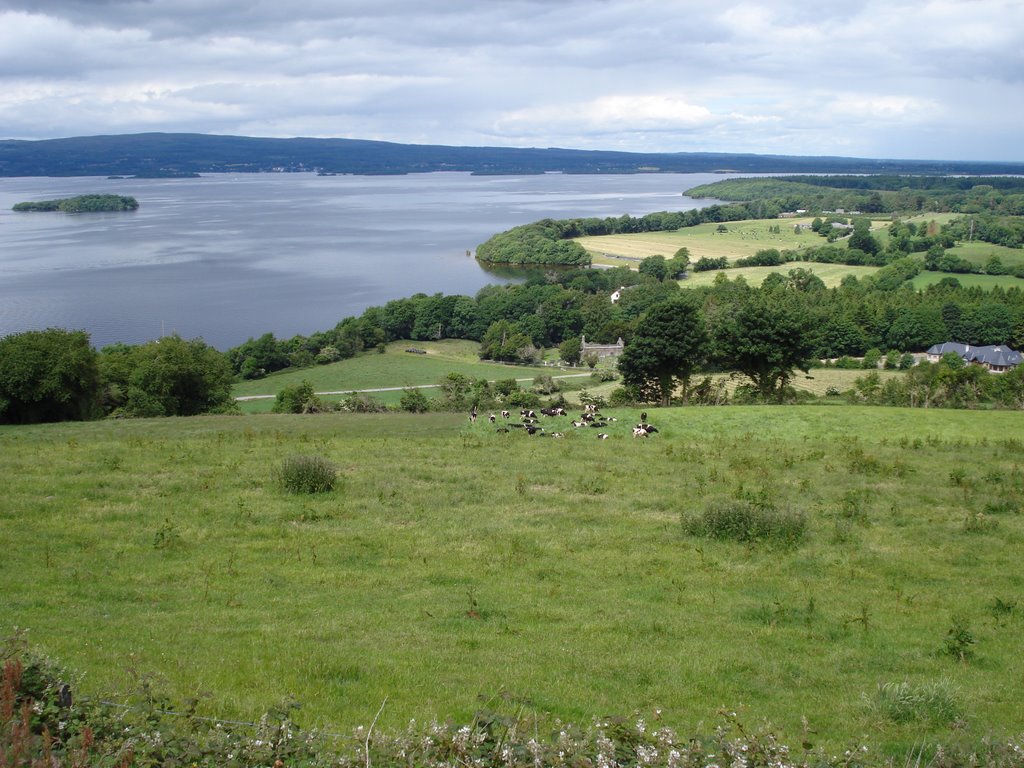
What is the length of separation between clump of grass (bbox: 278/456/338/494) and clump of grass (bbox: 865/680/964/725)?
35.6ft

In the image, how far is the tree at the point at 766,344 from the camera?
37.3 metres

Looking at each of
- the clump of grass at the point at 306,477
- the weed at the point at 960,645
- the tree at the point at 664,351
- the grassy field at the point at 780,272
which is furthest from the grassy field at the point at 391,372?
the weed at the point at 960,645

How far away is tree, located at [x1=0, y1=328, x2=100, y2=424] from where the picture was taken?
101ft

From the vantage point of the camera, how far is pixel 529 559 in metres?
11.9

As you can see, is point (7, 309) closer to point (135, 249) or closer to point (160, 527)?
point (135, 249)

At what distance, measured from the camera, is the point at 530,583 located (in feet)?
35.6

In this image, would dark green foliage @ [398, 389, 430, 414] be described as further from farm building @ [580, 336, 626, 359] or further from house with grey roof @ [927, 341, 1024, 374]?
house with grey roof @ [927, 341, 1024, 374]

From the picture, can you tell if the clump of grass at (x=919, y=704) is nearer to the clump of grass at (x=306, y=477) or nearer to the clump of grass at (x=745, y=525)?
the clump of grass at (x=745, y=525)

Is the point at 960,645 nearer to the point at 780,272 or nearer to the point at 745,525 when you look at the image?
the point at 745,525


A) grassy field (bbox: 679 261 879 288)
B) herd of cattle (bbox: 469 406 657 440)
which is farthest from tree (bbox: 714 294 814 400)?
grassy field (bbox: 679 261 879 288)

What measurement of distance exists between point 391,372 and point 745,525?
6222cm

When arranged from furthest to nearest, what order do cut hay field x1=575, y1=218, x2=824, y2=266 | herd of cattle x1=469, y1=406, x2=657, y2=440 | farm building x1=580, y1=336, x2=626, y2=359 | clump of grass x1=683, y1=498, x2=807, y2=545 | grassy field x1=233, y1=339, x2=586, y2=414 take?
cut hay field x1=575, y1=218, x2=824, y2=266, farm building x1=580, y1=336, x2=626, y2=359, grassy field x1=233, y1=339, x2=586, y2=414, herd of cattle x1=469, y1=406, x2=657, y2=440, clump of grass x1=683, y1=498, x2=807, y2=545

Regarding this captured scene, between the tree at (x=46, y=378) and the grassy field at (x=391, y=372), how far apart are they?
70.0ft

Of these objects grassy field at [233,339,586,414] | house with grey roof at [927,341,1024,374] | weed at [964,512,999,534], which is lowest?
grassy field at [233,339,586,414]
